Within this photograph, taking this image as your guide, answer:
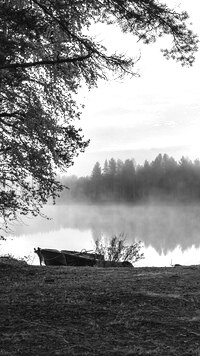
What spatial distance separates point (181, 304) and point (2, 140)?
18.2 feet

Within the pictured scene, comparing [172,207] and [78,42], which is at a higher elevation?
[172,207]

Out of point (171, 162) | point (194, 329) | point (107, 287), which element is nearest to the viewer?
point (194, 329)

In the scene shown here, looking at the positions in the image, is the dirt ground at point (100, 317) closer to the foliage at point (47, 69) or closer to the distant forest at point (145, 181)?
the foliage at point (47, 69)

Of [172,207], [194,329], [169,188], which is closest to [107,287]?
[194,329]

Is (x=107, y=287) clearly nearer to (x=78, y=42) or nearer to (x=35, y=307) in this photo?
(x=35, y=307)

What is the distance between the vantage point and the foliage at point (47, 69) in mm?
7145

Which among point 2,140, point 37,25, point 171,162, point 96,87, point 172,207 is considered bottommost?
point 2,140

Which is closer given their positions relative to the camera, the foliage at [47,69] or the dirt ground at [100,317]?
the dirt ground at [100,317]

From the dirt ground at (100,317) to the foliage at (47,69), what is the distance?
2738 millimetres

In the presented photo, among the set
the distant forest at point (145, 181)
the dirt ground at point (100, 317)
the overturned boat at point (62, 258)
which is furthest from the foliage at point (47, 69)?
the distant forest at point (145, 181)

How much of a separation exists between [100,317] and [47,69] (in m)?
5.46

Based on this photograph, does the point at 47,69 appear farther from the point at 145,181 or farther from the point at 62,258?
the point at 145,181

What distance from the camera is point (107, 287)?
22.5 feet

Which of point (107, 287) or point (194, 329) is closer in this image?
point (194, 329)
